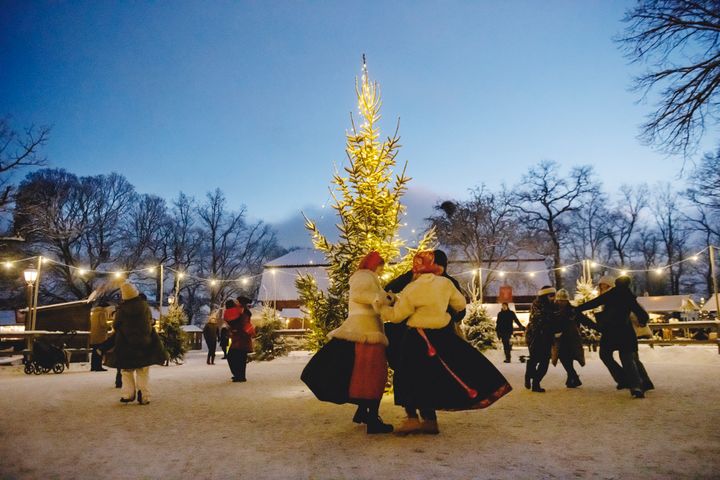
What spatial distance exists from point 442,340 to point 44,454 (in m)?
3.93

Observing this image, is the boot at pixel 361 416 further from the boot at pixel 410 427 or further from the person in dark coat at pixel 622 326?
the person in dark coat at pixel 622 326

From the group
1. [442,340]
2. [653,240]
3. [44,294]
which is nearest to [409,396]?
[442,340]

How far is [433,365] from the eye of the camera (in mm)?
5328

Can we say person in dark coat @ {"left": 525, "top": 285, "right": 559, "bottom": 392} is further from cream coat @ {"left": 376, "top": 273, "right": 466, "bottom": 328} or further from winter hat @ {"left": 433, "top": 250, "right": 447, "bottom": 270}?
cream coat @ {"left": 376, "top": 273, "right": 466, "bottom": 328}

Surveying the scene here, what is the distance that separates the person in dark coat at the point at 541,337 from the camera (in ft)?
30.1

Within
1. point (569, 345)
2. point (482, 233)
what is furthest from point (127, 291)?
point (482, 233)

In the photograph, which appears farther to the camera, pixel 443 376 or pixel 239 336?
pixel 239 336

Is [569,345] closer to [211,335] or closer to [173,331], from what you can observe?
[211,335]

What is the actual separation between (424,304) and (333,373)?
126 centimetres

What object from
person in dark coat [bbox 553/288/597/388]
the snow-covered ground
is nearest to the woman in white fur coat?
the snow-covered ground

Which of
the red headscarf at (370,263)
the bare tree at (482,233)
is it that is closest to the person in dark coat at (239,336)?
the red headscarf at (370,263)

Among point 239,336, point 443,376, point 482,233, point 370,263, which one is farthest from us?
point 482,233

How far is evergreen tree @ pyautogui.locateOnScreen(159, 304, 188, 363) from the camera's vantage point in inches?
795

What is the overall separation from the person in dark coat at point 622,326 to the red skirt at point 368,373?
159 inches
